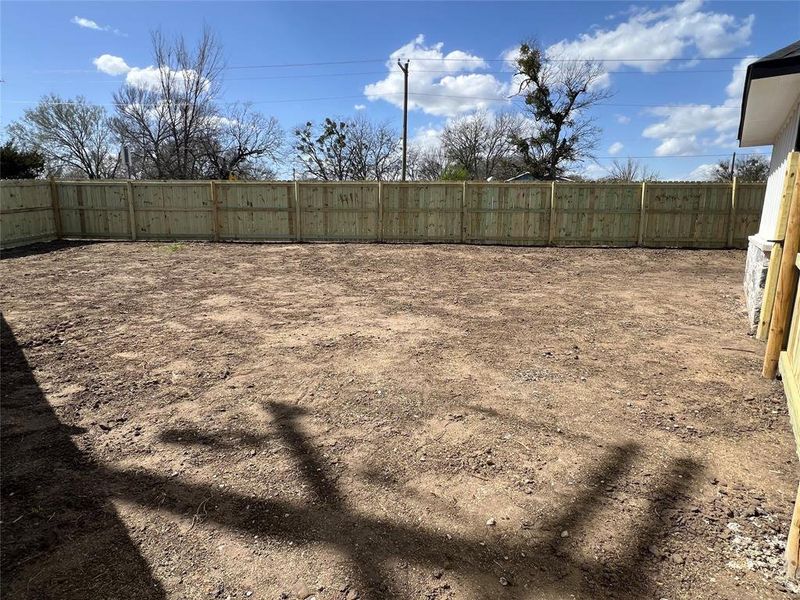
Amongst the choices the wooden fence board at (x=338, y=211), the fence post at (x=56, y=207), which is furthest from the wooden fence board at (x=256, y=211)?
the fence post at (x=56, y=207)

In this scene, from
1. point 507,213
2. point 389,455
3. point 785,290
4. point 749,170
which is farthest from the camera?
point 749,170

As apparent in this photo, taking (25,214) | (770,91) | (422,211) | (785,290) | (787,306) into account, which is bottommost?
(787,306)

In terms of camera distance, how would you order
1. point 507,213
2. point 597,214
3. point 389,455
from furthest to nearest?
point 507,213, point 597,214, point 389,455

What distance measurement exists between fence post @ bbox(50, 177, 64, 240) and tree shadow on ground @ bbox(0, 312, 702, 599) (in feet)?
43.2

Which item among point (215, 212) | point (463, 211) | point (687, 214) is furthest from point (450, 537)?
point (687, 214)

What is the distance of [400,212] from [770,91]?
9.19 meters

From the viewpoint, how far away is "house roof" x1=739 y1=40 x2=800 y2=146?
4012mm

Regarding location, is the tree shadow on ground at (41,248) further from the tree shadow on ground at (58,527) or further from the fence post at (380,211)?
the tree shadow on ground at (58,527)

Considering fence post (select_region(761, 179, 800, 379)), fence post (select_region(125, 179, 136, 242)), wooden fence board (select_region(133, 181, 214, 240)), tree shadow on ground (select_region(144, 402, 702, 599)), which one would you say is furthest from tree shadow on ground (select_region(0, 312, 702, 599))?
fence post (select_region(125, 179, 136, 242))

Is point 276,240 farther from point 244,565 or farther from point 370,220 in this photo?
point 244,565

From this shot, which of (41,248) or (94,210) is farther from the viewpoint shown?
(94,210)

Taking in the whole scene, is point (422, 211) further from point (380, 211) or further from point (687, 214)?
point (687, 214)

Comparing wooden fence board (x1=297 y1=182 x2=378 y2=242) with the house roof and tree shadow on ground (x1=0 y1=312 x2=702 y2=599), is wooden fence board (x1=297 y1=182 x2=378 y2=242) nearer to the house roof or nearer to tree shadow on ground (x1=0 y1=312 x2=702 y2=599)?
the house roof

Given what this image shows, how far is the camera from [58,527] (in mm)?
2207
